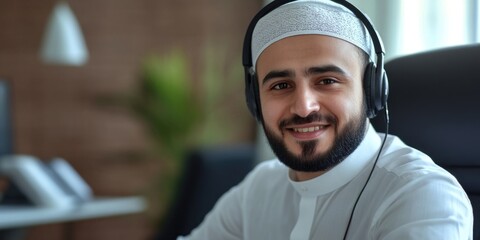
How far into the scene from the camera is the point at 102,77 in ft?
12.8

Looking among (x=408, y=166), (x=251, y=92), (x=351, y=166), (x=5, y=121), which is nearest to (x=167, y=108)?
(x=5, y=121)

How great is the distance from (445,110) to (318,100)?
22cm

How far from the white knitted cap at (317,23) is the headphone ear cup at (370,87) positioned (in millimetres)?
40

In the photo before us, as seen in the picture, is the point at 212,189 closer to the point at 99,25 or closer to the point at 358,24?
the point at 358,24

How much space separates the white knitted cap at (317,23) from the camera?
3.64 ft

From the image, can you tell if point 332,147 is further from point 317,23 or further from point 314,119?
point 317,23

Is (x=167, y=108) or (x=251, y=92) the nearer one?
(x=251, y=92)

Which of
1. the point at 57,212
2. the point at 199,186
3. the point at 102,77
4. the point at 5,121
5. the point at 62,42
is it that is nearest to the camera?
the point at 199,186

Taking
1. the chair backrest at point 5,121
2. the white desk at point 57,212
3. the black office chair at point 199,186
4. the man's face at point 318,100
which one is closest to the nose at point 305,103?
the man's face at point 318,100

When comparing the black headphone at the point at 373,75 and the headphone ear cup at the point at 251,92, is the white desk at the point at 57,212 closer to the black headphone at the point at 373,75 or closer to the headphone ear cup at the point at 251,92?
the headphone ear cup at the point at 251,92

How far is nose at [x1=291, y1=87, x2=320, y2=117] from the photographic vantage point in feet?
3.61

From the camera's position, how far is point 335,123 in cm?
112

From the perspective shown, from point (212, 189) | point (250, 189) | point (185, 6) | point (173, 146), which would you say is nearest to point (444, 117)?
point (250, 189)

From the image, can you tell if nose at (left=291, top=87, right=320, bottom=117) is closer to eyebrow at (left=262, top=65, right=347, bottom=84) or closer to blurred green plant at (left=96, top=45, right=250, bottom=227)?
eyebrow at (left=262, top=65, right=347, bottom=84)
